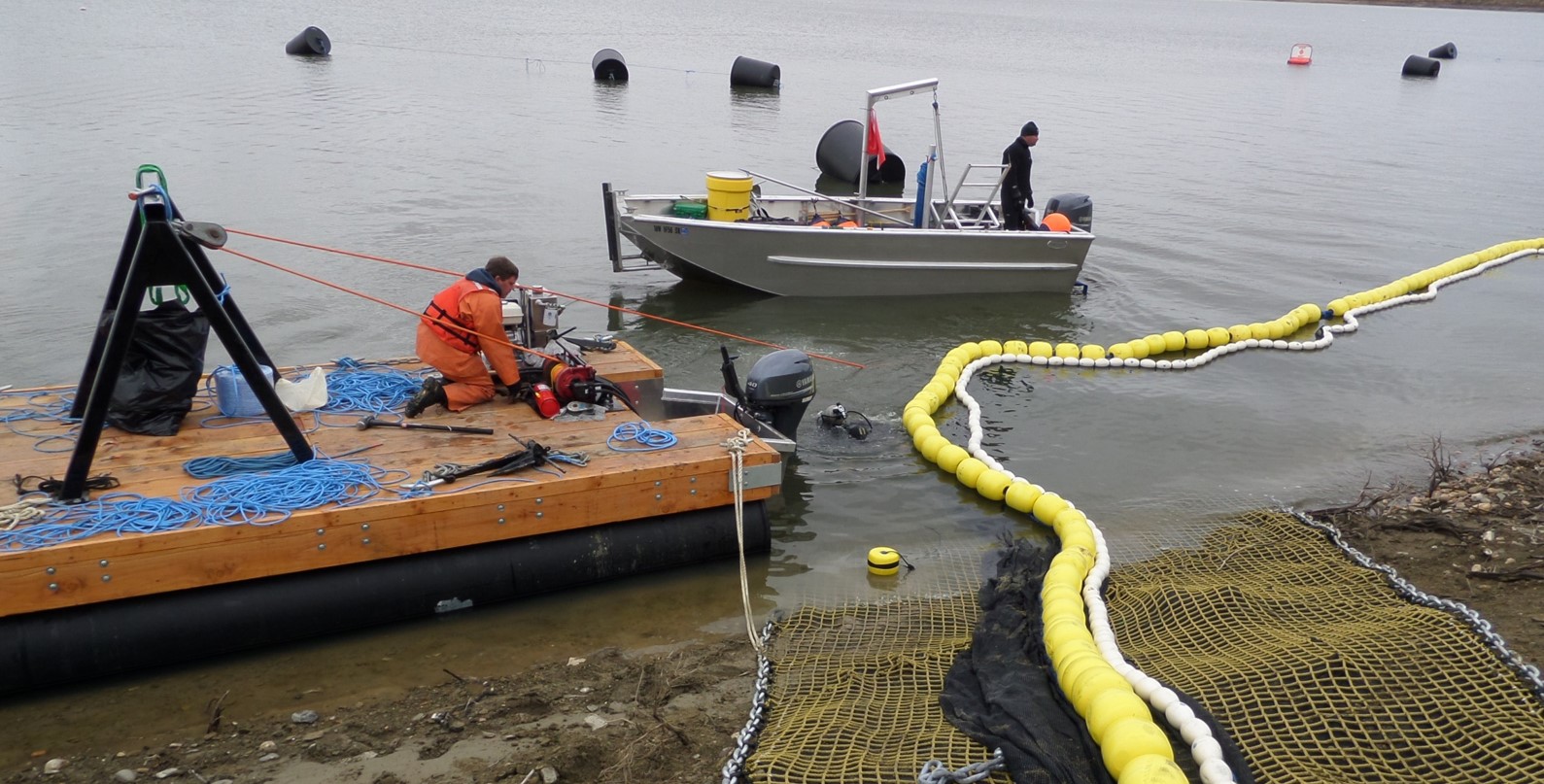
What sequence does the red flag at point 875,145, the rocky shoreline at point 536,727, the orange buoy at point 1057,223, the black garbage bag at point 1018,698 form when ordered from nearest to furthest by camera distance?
1. the black garbage bag at point 1018,698
2. the rocky shoreline at point 536,727
3. the red flag at point 875,145
4. the orange buoy at point 1057,223

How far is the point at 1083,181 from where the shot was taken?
22422 millimetres

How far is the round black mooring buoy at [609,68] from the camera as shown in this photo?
1341 inches

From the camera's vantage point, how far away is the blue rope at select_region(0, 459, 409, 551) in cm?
509

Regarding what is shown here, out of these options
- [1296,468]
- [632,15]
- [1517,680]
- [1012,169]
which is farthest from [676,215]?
[632,15]

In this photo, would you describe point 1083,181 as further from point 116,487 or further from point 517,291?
point 116,487

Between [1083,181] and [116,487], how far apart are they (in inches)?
798

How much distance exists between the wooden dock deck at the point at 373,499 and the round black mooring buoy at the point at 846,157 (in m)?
14.7

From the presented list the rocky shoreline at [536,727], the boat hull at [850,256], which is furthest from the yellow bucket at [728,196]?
the rocky shoreline at [536,727]

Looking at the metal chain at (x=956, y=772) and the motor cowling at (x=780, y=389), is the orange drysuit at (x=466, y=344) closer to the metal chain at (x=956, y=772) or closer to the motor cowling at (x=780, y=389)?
the motor cowling at (x=780, y=389)

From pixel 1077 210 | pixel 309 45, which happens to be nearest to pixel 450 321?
pixel 1077 210

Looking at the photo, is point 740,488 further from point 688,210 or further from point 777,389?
point 688,210

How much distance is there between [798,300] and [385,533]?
27.0ft

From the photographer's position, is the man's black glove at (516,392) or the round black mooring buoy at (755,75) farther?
the round black mooring buoy at (755,75)

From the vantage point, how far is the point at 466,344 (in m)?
6.95
